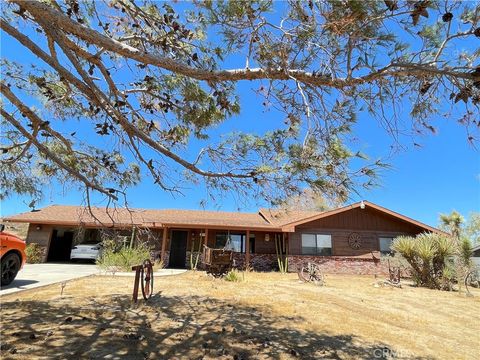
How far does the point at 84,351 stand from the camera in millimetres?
3701

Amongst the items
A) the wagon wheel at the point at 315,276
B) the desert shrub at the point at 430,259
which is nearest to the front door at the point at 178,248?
the wagon wheel at the point at 315,276

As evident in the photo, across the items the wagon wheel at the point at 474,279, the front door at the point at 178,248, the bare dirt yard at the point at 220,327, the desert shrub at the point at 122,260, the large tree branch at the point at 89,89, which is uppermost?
the large tree branch at the point at 89,89

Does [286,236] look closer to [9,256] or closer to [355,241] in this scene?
[355,241]

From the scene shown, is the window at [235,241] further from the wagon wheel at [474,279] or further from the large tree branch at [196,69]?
the large tree branch at [196,69]

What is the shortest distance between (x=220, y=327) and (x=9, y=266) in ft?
18.3

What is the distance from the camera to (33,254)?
16984 mm

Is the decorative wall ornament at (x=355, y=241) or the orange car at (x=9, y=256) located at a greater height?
the decorative wall ornament at (x=355, y=241)

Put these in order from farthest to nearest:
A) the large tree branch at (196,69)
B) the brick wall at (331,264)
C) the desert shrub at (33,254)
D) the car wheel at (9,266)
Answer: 1. the brick wall at (331,264)
2. the desert shrub at (33,254)
3. the car wheel at (9,266)
4. the large tree branch at (196,69)

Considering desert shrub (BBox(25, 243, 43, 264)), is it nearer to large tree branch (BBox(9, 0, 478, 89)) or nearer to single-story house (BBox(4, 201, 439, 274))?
single-story house (BBox(4, 201, 439, 274))

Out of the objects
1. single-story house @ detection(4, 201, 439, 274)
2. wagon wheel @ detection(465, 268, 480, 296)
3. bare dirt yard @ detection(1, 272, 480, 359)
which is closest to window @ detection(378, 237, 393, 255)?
single-story house @ detection(4, 201, 439, 274)

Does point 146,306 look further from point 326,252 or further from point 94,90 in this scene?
point 326,252

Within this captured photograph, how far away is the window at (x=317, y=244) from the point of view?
18359mm

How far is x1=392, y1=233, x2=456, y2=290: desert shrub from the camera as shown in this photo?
13.1 meters

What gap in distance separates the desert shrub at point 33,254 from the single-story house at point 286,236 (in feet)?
1.16
